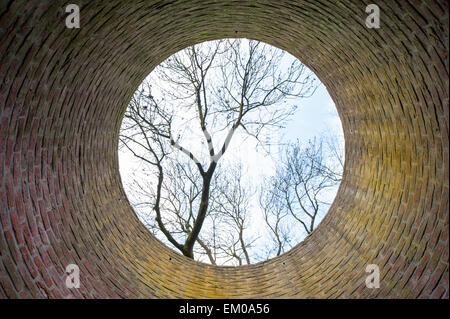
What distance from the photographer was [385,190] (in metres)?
4.76

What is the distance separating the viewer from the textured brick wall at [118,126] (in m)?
3.28

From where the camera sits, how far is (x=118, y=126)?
5930 mm

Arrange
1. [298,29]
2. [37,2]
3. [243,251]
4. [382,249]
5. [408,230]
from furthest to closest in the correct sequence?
[243,251] < [298,29] < [382,249] < [408,230] < [37,2]

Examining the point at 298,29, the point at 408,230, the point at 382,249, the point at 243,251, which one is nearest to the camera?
the point at 408,230

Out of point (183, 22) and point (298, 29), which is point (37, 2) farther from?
point (298, 29)

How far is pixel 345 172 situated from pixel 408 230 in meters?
2.14

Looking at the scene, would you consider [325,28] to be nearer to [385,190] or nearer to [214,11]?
[214,11]

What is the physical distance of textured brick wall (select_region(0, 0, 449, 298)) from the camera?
10.8 ft

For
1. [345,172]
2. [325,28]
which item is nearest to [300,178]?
[345,172]

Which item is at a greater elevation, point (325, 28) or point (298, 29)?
point (298, 29)

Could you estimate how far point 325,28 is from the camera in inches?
190

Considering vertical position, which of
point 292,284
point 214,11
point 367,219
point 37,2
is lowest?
point 292,284

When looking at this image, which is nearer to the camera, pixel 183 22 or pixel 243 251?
pixel 183 22

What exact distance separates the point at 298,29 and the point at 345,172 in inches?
102
